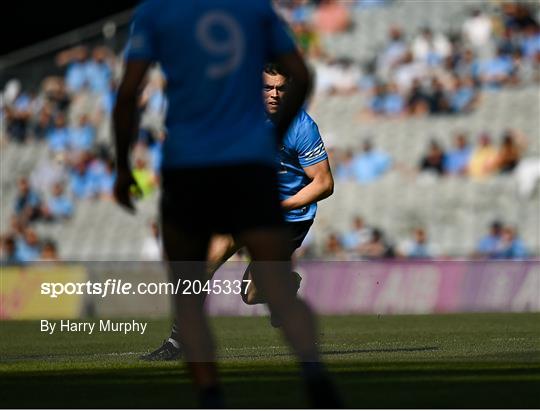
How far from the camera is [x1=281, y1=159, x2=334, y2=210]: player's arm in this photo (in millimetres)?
10867

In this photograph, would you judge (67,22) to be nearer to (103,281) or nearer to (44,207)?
(44,207)

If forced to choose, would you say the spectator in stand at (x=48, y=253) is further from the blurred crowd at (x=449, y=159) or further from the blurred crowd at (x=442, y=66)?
the blurred crowd at (x=442, y=66)

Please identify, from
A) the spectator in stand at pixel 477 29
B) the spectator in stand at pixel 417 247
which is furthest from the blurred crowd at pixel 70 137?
the spectator in stand at pixel 477 29

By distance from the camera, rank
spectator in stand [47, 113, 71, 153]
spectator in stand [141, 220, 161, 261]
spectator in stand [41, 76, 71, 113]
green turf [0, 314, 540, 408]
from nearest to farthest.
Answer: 1. green turf [0, 314, 540, 408]
2. spectator in stand [141, 220, 161, 261]
3. spectator in stand [47, 113, 71, 153]
4. spectator in stand [41, 76, 71, 113]

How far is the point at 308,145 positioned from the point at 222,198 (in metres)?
5.06

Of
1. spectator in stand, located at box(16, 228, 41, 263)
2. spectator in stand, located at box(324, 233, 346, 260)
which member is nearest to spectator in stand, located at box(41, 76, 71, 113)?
spectator in stand, located at box(16, 228, 41, 263)

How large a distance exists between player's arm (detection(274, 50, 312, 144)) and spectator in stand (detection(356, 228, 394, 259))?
16.1 meters

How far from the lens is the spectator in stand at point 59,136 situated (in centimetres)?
2952

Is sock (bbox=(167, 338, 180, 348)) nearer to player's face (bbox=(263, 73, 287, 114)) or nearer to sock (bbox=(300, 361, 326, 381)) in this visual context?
player's face (bbox=(263, 73, 287, 114))

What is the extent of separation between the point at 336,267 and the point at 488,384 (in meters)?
12.0

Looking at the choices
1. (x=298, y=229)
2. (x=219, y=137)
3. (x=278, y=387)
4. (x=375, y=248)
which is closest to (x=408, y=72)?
(x=375, y=248)

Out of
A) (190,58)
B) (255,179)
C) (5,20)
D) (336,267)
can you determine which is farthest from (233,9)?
(5,20)

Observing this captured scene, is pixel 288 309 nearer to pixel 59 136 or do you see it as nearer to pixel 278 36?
pixel 278 36

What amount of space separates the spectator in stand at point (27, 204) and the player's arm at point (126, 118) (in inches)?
872
